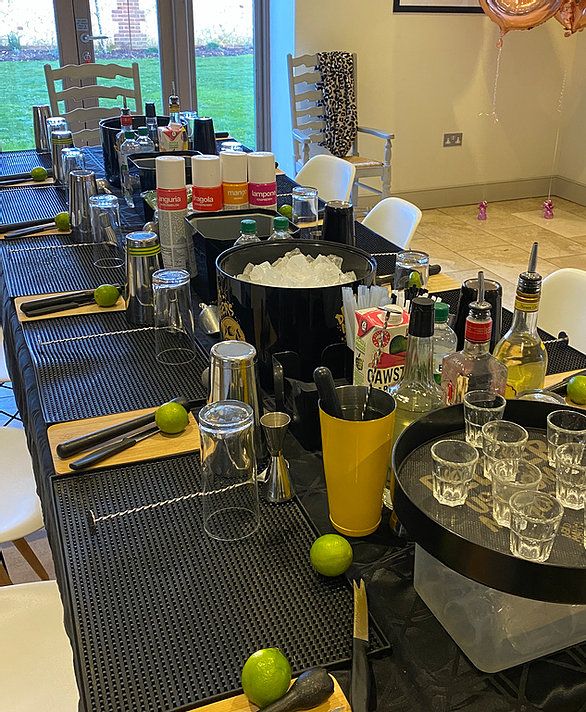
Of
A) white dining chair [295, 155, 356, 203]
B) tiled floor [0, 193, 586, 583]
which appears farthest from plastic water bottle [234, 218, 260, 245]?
tiled floor [0, 193, 586, 583]

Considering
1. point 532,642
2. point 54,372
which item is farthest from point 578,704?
point 54,372

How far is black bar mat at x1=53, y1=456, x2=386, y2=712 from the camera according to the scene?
2.73 feet

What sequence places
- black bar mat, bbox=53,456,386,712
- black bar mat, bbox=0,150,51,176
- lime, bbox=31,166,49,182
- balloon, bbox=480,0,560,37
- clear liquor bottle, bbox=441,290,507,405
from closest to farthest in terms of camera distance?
black bar mat, bbox=53,456,386,712 → clear liquor bottle, bbox=441,290,507,405 → lime, bbox=31,166,49,182 → black bar mat, bbox=0,150,51,176 → balloon, bbox=480,0,560,37

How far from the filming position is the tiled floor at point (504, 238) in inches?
176

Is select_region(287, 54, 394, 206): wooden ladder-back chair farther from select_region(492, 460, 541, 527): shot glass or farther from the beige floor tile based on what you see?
select_region(492, 460, 541, 527): shot glass

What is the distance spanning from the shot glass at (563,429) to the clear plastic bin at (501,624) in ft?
0.66

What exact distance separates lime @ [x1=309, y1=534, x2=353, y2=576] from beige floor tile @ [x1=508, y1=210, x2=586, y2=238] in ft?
14.9

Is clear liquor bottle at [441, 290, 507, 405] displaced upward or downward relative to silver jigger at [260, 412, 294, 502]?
upward

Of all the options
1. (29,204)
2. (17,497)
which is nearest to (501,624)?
(17,497)

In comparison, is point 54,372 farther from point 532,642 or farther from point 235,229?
point 532,642

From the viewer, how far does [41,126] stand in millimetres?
3430

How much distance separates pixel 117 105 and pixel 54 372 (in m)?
3.91

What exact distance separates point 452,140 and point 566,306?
12.6 feet

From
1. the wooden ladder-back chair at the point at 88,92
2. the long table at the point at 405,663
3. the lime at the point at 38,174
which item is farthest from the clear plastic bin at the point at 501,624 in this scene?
the wooden ladder-back chair at the point at 88,92
